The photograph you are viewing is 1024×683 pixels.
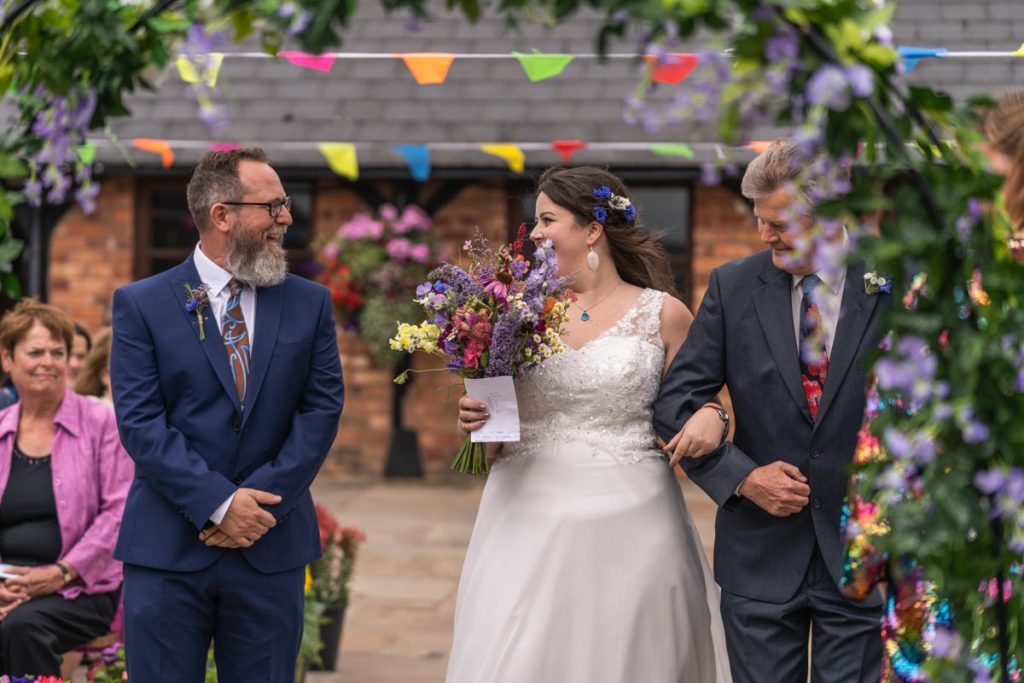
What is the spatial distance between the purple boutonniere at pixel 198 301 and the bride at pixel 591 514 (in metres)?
0.81

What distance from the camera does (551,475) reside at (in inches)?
174

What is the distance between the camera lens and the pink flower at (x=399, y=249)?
1312cm

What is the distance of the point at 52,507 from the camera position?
5.32m

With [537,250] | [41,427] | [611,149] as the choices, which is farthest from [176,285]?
[611,149]

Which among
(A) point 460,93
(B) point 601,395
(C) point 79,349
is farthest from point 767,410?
(A) point 460,93

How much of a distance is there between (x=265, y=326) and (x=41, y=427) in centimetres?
167

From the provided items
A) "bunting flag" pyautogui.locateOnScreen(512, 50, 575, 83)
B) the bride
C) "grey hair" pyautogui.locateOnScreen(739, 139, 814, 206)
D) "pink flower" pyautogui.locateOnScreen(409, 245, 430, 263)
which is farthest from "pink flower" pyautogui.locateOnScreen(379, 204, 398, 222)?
"grey hair" pyautogui.locateOnScreen(739, 139, 814, 206)

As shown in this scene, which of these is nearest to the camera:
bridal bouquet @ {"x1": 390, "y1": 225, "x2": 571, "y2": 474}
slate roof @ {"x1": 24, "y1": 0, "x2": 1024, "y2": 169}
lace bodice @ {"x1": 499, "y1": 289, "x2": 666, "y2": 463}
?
bridal bouquet @ {"x1": 390, "y1": 225, "x2": 571, "y2": 474}

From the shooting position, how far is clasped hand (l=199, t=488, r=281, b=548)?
4.03m

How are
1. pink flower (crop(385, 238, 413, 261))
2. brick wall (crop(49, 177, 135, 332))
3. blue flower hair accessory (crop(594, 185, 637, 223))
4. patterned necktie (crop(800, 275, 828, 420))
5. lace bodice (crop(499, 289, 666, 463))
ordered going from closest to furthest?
1. patterned necktie (crop(800, 275, 828, 420))
2. lace bodice (crop(499, 289, 666, 463))
3. blue flower hair accessory (crop(594, 185, 637, 223))
4. pink flower (crop(385, 238, 413, 261))
5. brick wall (crop(49, 177, 135, 332))

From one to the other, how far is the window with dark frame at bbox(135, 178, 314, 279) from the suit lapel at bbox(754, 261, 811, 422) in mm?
10175

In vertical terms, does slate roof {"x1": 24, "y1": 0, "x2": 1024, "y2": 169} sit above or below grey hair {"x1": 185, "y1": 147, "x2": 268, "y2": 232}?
above

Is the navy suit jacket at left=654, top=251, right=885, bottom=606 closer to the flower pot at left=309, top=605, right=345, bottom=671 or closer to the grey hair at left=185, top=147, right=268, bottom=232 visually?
the grey hair at left=185, top=147, right=268, bottom=232

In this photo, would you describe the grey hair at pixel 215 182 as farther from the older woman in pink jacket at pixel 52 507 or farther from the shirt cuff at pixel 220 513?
the older woman in pink jacket at pixel 52 507
